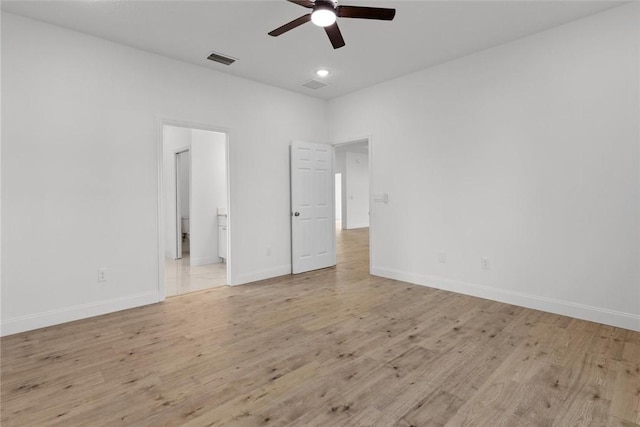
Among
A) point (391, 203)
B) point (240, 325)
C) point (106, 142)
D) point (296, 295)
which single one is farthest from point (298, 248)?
point (106, 142)

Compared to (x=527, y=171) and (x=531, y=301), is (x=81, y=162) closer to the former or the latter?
(x=527, y=171)

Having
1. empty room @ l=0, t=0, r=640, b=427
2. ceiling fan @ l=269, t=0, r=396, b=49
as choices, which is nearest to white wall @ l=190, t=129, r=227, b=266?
empty room @ l=0, t=0, r=640, b=427

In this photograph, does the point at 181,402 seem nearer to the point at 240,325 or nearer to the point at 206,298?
the point at 240,325

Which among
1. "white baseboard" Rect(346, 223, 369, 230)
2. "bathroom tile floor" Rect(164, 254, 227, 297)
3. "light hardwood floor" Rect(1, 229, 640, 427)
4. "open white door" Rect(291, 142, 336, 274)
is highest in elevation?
"open white door" Rect(291, 142, 336, 274)

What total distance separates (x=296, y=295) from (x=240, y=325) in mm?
1048

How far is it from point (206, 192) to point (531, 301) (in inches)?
211

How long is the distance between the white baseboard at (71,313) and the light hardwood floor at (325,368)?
108 millimetres

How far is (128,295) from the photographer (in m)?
3.62

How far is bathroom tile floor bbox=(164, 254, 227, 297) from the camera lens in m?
4.39

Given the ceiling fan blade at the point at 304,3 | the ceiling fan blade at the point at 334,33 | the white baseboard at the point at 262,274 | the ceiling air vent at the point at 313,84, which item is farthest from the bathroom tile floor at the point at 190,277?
the ceiling fan blade at the point at 304,3

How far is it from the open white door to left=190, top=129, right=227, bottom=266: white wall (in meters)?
1.91

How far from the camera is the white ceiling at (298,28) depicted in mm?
2906

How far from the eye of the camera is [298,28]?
3299 mm

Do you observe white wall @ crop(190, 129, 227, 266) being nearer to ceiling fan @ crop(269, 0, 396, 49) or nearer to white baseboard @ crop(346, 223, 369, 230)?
ceiling fan @ crop(269, 0, 396, 49)
